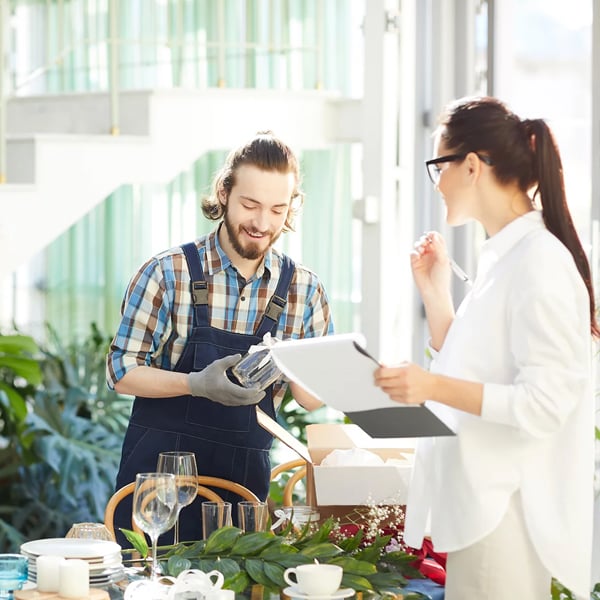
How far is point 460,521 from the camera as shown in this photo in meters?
1.77

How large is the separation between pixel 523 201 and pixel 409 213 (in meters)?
2.09

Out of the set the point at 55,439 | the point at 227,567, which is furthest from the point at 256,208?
the point at 55,439

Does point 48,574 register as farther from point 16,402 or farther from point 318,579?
point 16,402

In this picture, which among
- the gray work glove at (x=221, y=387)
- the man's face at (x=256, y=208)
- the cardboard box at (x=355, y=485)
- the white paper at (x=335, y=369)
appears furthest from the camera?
the man's face at (x=256, y=208)

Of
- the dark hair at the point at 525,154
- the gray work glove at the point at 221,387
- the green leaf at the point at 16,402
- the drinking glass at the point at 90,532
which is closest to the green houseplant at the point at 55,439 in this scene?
the green leaf at the point at 16,402

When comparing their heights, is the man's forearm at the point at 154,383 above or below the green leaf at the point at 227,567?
above

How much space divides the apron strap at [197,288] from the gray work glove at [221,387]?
0.19 metres

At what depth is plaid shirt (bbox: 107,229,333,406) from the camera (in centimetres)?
249

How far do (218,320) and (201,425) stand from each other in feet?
0.80

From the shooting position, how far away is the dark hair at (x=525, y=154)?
70.1 inches

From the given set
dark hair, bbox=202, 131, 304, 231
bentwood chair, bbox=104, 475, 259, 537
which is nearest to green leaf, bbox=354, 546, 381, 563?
bentwood chair, bbox=104, 475, 259, 537

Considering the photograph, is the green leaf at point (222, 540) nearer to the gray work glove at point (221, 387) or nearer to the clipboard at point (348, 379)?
the clipboard at point (348, 379)

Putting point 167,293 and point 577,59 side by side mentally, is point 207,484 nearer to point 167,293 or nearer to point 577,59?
point 167,293

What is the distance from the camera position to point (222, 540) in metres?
1.91
